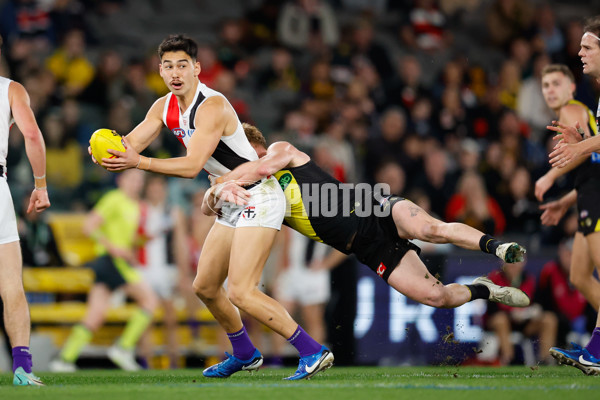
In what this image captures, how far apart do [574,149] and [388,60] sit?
27.0ft

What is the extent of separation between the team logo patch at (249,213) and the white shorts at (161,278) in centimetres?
449

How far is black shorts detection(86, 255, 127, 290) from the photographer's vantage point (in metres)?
10.9

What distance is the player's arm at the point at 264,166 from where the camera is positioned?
275 inches

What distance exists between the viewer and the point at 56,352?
35.6 feet

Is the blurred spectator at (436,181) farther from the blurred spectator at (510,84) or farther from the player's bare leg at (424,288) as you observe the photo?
the player's bare leg at (424,288)

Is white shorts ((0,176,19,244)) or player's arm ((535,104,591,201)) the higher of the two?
player's arm ((535,104,591,201))

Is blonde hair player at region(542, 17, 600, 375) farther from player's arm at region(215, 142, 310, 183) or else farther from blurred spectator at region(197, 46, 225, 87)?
blurred spectator at region(197, 46, 225, 87)

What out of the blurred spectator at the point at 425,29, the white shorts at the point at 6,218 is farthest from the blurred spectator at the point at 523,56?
the white shorts at the point at 6,218

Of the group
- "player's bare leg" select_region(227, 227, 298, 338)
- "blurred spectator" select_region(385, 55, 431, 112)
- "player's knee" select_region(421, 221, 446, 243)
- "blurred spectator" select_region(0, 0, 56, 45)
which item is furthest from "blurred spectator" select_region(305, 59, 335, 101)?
"player's bare leg" select_region(227, 227, 298, 338)

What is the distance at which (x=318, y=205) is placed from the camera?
7.29 m

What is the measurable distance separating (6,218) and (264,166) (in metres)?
1.97

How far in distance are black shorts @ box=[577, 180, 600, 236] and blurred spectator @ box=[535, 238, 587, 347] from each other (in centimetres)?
302

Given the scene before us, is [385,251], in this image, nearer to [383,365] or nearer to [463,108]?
[383,365]

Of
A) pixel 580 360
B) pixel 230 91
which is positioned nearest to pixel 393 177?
pixel 230 91
